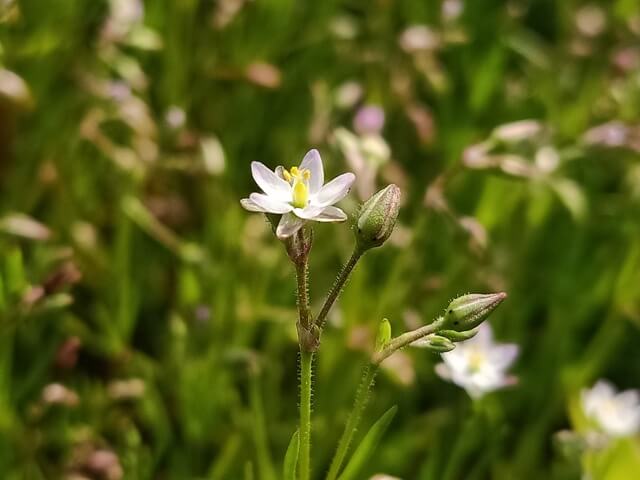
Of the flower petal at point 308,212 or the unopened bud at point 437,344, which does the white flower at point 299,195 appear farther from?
the unopened bud at point 437,344

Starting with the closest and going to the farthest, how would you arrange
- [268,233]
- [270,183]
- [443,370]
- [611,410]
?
[270,183] < [443,370] < [611,410] < [268,233]

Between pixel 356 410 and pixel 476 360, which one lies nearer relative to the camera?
pixel 356 410

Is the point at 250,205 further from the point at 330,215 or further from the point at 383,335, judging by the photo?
the point at 383,335

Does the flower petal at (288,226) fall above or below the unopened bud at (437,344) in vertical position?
above

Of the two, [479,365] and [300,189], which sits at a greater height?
[300,189]

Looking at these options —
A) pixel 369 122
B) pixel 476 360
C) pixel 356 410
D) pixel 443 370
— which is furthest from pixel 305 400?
pixel 369 122

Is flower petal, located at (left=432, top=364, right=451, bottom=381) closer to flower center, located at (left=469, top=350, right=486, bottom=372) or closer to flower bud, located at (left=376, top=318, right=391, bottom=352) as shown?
flower center, located at (left=469, top=350, right=486, bottom=372)

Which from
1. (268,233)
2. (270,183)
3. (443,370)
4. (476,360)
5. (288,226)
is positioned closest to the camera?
(288,226)

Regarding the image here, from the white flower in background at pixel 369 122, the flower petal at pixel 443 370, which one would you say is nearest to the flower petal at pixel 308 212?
the flower petal at pixel 443 370
